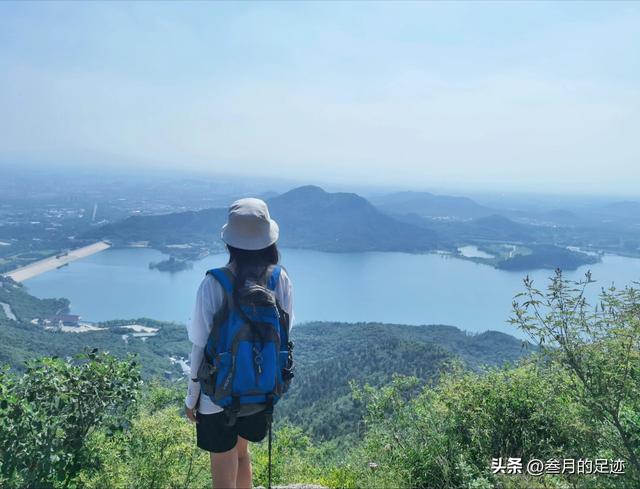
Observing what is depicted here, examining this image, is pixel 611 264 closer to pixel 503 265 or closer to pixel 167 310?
pixel 503 265

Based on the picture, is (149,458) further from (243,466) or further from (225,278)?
(225,278)

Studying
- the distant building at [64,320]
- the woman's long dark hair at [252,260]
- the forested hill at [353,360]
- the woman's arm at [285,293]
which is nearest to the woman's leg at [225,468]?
the woman's arm at [285,293]

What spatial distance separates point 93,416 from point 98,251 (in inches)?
1995

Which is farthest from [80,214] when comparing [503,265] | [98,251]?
[503,265]

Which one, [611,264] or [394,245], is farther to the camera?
[394,245]

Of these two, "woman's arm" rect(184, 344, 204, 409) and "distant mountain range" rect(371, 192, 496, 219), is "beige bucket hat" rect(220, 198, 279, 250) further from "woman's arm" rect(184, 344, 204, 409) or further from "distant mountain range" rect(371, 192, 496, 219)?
"distant mountain range" rect(371, 192, 496, 219)

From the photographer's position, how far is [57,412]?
5.65 ft

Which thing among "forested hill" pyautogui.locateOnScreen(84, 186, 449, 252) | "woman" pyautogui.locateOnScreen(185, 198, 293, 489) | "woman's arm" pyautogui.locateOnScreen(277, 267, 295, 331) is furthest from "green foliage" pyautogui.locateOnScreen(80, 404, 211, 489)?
"forested hill" pyautogui.locateOnScreen(84, 186, 449, 252)

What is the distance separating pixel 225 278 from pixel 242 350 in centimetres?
21

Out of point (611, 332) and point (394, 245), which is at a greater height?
point (611, 332)

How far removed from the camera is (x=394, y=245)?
65688mm

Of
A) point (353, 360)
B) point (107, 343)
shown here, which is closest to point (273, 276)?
point (353, 360)

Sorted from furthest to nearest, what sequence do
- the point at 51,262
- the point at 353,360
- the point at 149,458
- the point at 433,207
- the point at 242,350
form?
the point at 433,207 < the point at 51,262 < the point at 353,360 < the point at 149,458 < the point at 242,350

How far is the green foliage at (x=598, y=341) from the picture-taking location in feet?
4.54
